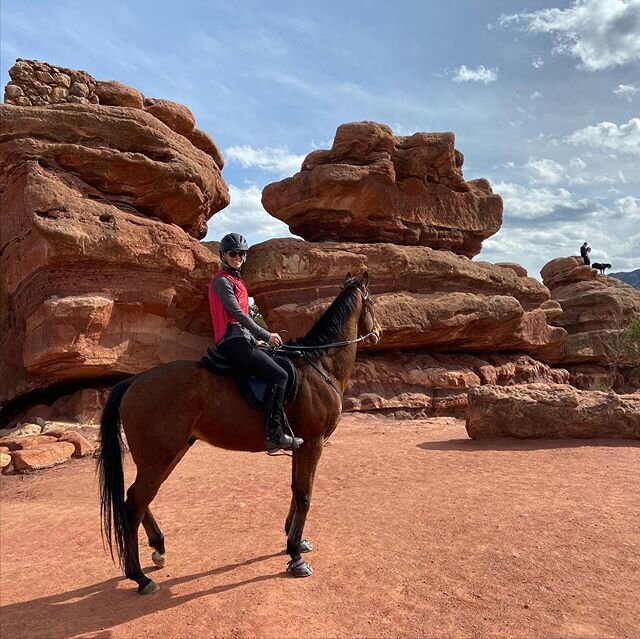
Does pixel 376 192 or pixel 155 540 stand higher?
pixel 376 192

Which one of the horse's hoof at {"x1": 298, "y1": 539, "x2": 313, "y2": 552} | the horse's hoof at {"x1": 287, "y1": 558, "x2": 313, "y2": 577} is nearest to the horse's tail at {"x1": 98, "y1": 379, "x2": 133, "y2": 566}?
the horse's hoof at {"x1": 287, "y1": 558, "x2": 313, "y2": 577}

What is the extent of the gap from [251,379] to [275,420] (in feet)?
1.50

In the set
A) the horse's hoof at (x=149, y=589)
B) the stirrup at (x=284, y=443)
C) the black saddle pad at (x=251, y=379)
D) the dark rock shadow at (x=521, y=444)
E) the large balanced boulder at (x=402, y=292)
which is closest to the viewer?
the horse's hoof at (x=149, y=589)

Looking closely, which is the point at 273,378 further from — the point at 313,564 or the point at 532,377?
the point at 532,377

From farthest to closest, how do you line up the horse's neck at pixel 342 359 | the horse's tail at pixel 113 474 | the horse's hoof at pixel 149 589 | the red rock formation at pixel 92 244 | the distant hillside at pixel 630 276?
the distant hillside at pixel 630 276 → the red rock formation at pixel 92 244 → the horse's neck at pixel 342 359 → the horse's tail at pixel 113 474 → the horse's hoof at pixel 149 589

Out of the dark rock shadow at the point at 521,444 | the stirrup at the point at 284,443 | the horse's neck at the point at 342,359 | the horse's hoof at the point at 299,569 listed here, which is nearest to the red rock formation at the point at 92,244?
the dark rock shadow at the point at 521,444

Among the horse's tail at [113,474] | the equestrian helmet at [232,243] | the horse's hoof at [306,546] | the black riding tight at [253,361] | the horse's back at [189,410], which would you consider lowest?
the horse's hoof at [306,546]

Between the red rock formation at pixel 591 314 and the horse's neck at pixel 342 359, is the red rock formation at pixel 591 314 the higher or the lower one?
the higher one

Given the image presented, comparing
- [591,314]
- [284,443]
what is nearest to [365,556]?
[284,443]

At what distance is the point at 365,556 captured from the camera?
189 inches

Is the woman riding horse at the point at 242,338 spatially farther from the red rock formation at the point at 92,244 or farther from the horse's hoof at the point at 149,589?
the red rock formation at the point at 92,244

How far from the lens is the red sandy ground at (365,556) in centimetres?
368

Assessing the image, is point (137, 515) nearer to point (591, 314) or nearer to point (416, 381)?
point (416, 381)

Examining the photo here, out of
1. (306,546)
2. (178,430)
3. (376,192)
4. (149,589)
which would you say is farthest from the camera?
(376,192)
